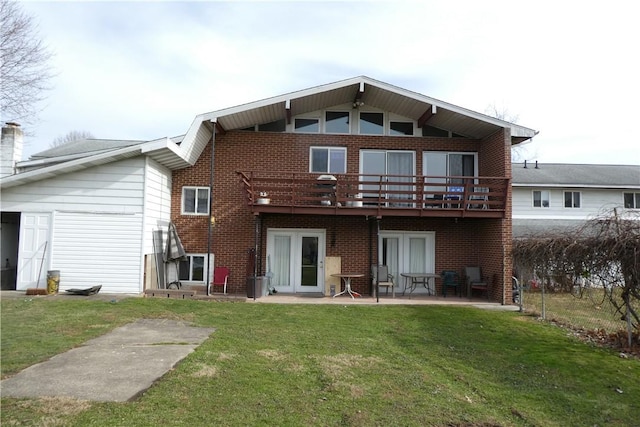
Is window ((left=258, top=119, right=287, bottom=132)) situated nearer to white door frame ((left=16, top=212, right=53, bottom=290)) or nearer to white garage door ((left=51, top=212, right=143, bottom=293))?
white garage door ((left=51, top=212, right=143, bottom=293))

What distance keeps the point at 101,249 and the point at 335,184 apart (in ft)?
22.2

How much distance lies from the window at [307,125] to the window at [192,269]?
17.1 feet

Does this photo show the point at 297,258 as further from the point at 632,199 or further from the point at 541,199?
the point at 632,199

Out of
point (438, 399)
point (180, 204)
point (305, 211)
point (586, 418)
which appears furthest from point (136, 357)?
point (180, 204)

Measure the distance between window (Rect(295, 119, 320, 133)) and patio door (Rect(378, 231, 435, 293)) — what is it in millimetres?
4075

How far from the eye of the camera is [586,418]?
14.8ft

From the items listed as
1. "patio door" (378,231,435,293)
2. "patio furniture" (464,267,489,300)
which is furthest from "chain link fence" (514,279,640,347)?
"patio door" (378,231,435,293)

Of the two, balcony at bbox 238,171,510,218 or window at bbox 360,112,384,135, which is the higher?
window at bbox 360,112,384,135

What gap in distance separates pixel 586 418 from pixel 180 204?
11.9 m

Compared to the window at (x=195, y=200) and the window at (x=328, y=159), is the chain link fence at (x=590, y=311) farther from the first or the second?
the window at (x=195, y=200)

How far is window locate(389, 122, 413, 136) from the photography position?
46.3 feet

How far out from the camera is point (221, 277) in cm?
1316

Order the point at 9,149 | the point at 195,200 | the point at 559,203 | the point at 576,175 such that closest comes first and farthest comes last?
the point at 9,149 < the point at 195,200 < the point at 559,203 < the point at 576,175

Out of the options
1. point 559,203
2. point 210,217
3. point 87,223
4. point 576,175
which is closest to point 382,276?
point 210,217
